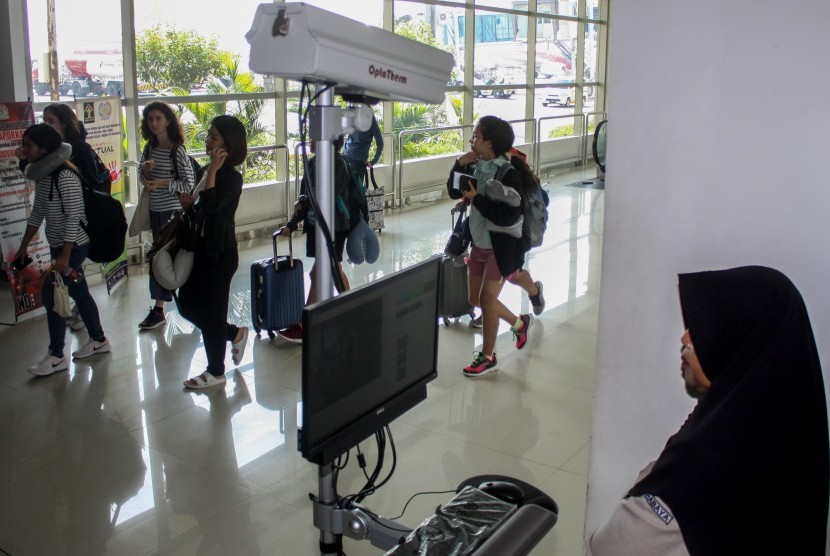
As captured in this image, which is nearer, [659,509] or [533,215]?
[659,509]

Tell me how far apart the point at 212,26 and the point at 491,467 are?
6.54 metres

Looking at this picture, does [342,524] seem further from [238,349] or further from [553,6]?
[553,6]

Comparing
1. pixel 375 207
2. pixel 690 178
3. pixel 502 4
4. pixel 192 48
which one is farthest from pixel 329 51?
pixel 502 4

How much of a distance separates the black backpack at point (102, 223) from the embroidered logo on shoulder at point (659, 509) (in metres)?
4.03

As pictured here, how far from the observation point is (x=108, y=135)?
22.9ft

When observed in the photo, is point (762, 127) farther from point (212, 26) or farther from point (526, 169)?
Result: point (212, 26)

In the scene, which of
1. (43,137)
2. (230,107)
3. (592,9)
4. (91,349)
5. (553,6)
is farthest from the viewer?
(592,9)

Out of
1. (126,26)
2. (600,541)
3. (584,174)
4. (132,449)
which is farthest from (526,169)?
(584,174)

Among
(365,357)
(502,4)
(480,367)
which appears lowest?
(480,367)

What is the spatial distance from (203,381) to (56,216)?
48.0 inches

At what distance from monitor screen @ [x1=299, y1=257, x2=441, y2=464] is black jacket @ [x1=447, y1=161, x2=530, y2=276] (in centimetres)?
256

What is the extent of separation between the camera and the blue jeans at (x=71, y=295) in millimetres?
5012

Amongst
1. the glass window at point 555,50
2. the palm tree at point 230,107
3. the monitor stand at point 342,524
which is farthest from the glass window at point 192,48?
the glass window at point 555,50

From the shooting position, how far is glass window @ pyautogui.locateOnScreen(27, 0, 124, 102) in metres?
7.26
